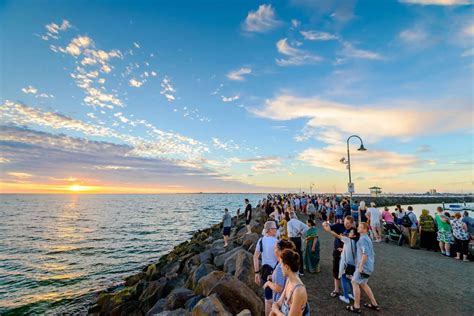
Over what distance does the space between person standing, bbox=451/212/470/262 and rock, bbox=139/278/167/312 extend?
37.6 feet

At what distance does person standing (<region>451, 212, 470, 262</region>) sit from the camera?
394 inches

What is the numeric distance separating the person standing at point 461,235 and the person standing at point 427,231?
5.33 feet

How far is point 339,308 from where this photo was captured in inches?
235

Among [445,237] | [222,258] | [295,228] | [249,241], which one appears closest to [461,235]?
[445,237]

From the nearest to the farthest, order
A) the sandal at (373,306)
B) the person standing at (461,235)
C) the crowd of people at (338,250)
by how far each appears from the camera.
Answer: the crowd of people at (338,250) < the sandal at (373,306) < the person standing at (461,235)

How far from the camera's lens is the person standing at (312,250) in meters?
8.08

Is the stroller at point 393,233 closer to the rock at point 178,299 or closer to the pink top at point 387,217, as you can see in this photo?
the pink top at point 387,217

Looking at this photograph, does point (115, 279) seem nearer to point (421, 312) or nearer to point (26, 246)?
point (421, 312)

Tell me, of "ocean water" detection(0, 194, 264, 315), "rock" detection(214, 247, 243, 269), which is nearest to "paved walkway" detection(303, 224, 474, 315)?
"rock" detection(214, 247, 243, 269)

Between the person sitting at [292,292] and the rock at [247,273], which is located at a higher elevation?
the person sitting at [292,292]

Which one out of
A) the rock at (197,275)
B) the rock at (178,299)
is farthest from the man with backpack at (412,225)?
the rock at (178,299)

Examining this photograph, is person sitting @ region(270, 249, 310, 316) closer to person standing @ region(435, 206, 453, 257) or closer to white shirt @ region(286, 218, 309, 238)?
white shirt @ region(286, 218, 309, 238)

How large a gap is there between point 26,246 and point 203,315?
29.8 meters

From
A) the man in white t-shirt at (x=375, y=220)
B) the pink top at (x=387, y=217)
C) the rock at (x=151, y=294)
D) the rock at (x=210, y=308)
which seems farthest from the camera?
the pink top at (x=387, y=217)
